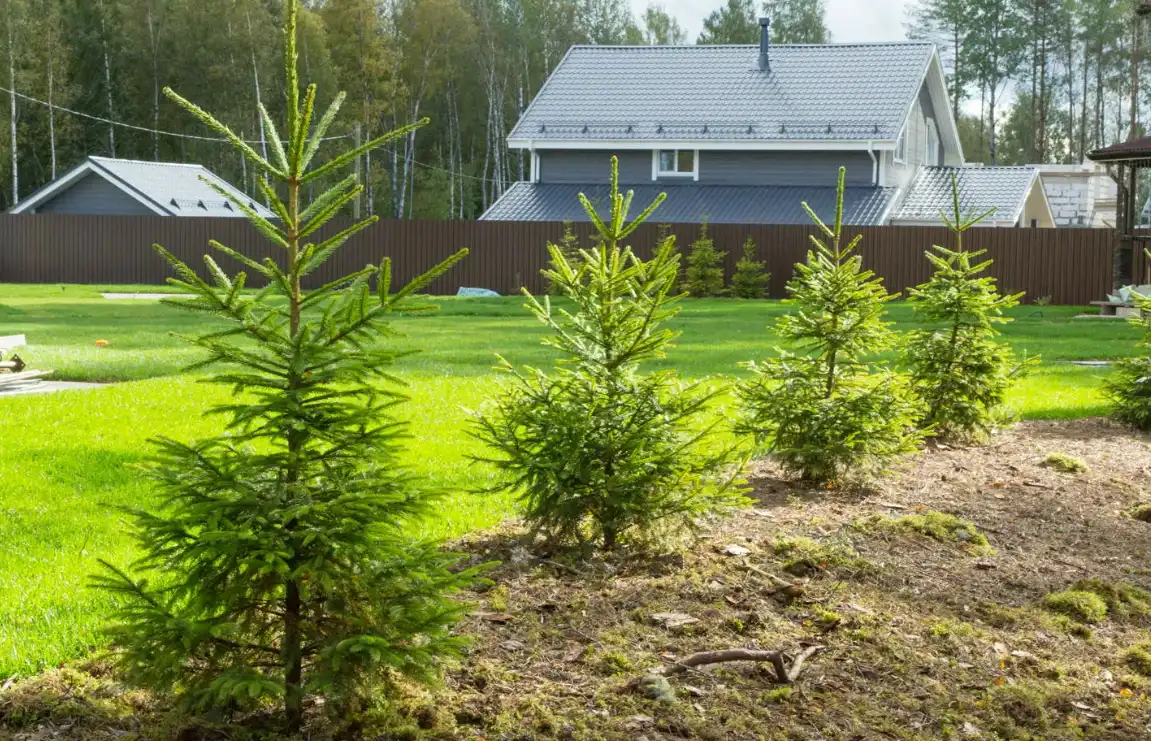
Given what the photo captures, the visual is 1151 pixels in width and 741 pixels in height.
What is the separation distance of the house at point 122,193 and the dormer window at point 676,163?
11.2 meters

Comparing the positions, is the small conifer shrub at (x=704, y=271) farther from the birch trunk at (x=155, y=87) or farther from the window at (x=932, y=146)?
the birch trunk at (x=155, y=87)

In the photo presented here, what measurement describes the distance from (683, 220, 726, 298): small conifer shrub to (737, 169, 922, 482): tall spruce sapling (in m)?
19.6

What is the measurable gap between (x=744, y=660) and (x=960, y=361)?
4692mm

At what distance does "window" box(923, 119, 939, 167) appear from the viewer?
1427 inches

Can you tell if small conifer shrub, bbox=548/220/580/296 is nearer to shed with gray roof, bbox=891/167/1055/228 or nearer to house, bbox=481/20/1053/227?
house, bbox=481/20/1053/227

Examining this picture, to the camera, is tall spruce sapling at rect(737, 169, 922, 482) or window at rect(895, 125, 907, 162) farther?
window at rect(895, 125, 907, 162)

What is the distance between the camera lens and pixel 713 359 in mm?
13414

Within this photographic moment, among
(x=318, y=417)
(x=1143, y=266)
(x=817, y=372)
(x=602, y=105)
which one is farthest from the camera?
(x=602, y=105)

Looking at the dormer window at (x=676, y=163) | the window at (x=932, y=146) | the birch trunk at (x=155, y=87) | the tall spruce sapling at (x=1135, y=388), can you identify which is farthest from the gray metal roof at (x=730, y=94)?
the tall spruce sapling at (x=1135, y=388)

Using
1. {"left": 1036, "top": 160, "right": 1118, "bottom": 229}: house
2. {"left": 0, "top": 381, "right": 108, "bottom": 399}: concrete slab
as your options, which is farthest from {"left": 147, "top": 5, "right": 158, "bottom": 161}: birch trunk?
{"left": 0, "top": 381, "right": 108, "bottom": 399}: concrete slab

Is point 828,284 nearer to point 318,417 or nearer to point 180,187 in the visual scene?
point 318,417

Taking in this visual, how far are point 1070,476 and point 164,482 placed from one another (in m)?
5.54

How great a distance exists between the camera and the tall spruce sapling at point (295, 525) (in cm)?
331

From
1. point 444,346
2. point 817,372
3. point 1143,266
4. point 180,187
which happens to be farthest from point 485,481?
point 180,187
